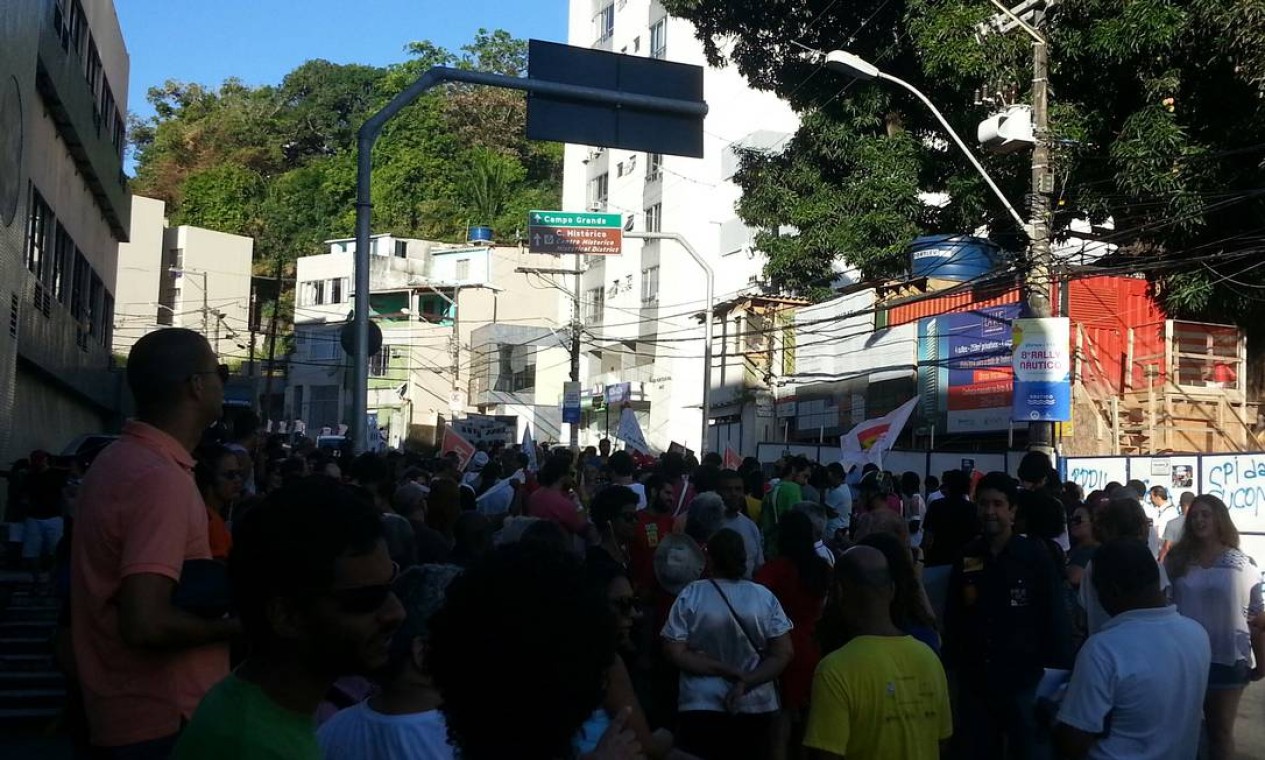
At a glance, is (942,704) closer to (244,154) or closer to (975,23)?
(975,23)

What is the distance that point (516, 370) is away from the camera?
58406mm

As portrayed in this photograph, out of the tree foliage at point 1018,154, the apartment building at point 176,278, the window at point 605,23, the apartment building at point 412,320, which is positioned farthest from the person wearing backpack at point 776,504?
the window at point 605,23

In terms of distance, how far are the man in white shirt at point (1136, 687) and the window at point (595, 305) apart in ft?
166

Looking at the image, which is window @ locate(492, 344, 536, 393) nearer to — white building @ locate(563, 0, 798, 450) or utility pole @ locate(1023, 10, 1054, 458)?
white building @ locate(563, 0, 798, 450)

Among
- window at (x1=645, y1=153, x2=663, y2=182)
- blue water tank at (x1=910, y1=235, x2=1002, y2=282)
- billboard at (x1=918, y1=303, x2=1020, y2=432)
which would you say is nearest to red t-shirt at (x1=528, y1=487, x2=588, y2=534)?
blue water tank at (x1=910, y1=235, x2=1002, y2=282)

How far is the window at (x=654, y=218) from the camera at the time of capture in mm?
50438

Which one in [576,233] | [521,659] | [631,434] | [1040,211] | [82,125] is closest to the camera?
[521,659]

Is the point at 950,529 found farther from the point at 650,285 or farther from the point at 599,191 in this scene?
the point at 599,191

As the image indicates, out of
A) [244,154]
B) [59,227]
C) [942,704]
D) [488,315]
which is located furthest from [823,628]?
[244,154]

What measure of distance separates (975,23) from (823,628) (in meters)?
17.6

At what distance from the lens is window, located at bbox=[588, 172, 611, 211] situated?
183 ft

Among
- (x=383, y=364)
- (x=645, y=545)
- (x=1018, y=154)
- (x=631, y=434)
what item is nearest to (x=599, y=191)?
(x=383, y=364)

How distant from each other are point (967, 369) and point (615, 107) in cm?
1869

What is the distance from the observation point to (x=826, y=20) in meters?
26.9
